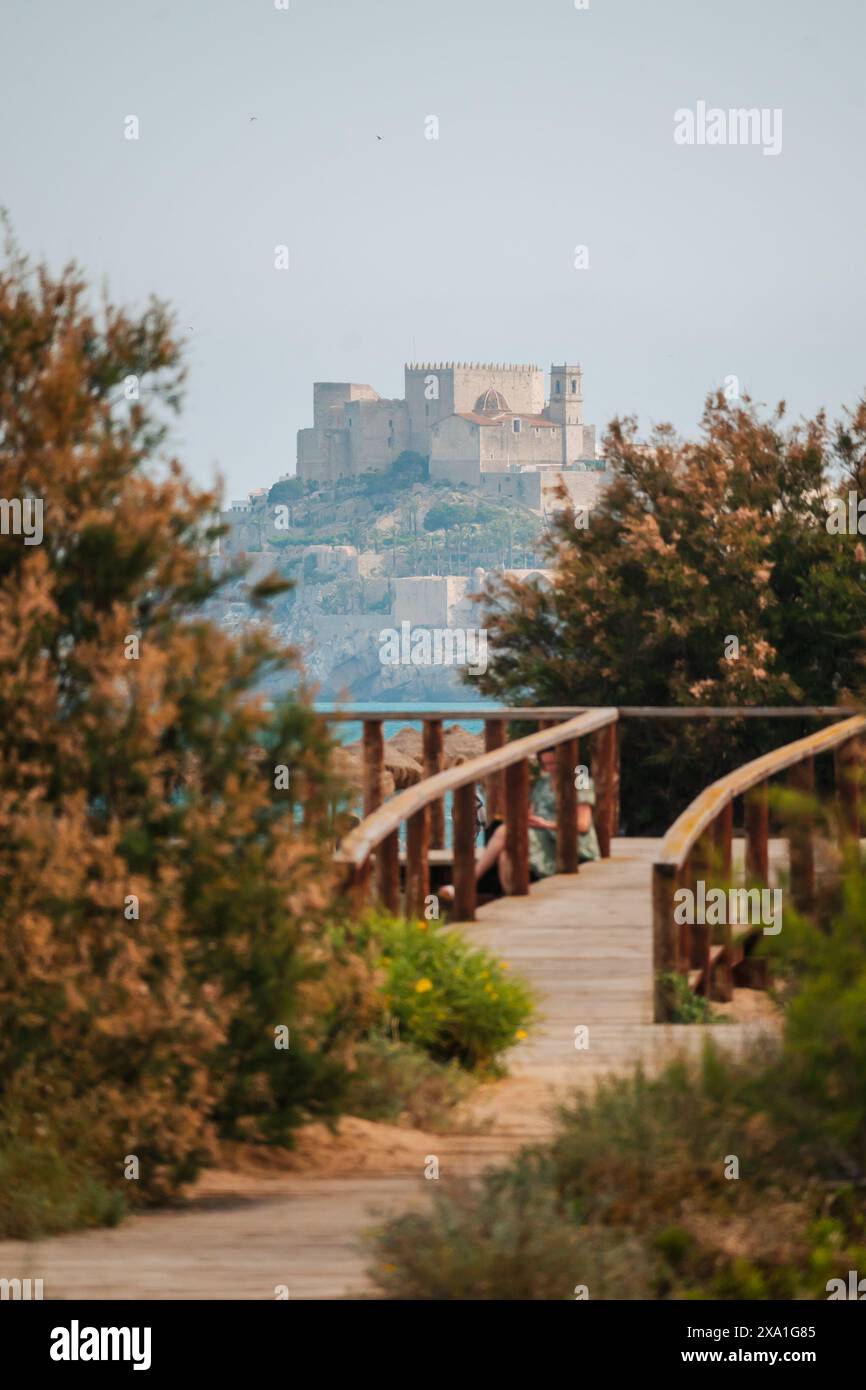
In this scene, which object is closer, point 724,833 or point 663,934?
point 663,934

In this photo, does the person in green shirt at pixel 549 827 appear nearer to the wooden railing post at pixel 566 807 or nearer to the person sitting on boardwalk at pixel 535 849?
the person sitting on boardwalk at pixel 535 849

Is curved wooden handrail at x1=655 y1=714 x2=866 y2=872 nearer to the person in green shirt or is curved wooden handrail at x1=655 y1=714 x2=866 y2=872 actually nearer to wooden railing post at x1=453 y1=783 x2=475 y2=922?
wooden railing post at x1=453 y1=783 x2=475 y2=922

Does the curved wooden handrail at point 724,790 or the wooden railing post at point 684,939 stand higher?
the curved wooden handrail at point 724,790

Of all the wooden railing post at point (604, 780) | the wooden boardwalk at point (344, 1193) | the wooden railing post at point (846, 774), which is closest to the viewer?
the wooden boardwalk at point (344, 1193)

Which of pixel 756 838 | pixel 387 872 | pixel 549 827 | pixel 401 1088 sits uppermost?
pixel 549 827

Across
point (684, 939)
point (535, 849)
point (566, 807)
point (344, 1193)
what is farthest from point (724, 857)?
point (344, 1193)

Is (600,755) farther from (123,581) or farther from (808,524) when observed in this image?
(123,581)

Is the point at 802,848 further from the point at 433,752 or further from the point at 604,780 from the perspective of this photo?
the point at 433,752

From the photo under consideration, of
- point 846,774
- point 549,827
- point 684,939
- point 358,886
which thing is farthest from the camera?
point 549,827

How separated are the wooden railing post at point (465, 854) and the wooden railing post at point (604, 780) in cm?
267

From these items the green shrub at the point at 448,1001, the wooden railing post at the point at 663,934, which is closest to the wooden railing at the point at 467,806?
the green shrub at the point at 448,1001

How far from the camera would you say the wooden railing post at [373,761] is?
15.1 m

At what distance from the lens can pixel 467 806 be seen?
40.1 feet

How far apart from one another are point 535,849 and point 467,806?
205 cm
